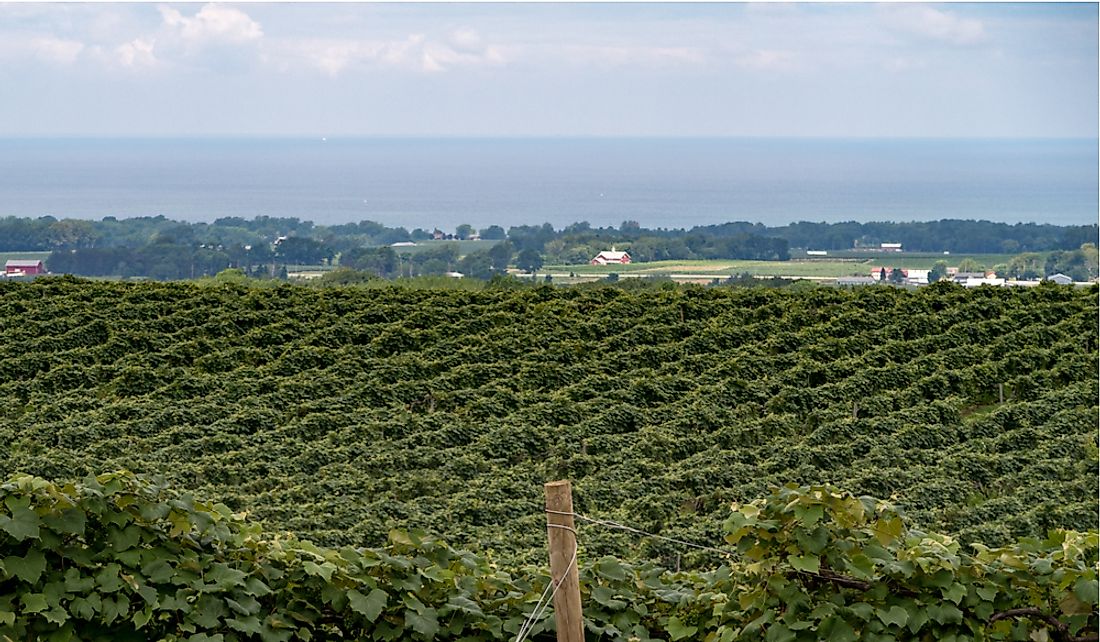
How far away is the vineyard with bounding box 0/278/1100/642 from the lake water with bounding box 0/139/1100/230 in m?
21.8

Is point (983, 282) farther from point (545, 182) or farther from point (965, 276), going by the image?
point (545, 182)

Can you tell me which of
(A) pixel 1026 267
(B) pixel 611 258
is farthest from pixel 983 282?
(B) pixel 611 258

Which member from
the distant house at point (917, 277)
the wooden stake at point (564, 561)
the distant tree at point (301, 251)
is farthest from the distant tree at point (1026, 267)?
the distant tree at point (301, 251)

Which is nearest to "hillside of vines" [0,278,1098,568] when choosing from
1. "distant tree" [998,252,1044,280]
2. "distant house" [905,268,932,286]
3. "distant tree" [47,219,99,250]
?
"distant house" [905,268,932,286]

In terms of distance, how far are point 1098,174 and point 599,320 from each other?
6016 mm

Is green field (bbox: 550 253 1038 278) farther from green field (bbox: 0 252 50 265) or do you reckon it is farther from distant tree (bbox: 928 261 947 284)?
green field (bbox: 0 252 50 265)

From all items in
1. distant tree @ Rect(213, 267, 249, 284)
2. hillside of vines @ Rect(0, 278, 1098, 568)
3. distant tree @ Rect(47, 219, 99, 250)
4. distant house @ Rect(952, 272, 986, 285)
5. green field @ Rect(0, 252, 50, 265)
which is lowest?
hillside of vines @ Rect(0, 278, 1098, 568)

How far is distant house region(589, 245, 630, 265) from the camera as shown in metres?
14.7

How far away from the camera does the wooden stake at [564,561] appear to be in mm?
2129

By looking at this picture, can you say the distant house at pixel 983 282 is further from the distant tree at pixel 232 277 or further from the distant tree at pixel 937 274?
the distant tree at pixel 232 277

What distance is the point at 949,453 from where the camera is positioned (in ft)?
18.5

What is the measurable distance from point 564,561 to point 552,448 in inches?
140

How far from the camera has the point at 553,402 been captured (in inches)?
246

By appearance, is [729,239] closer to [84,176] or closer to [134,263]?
[134,263]
